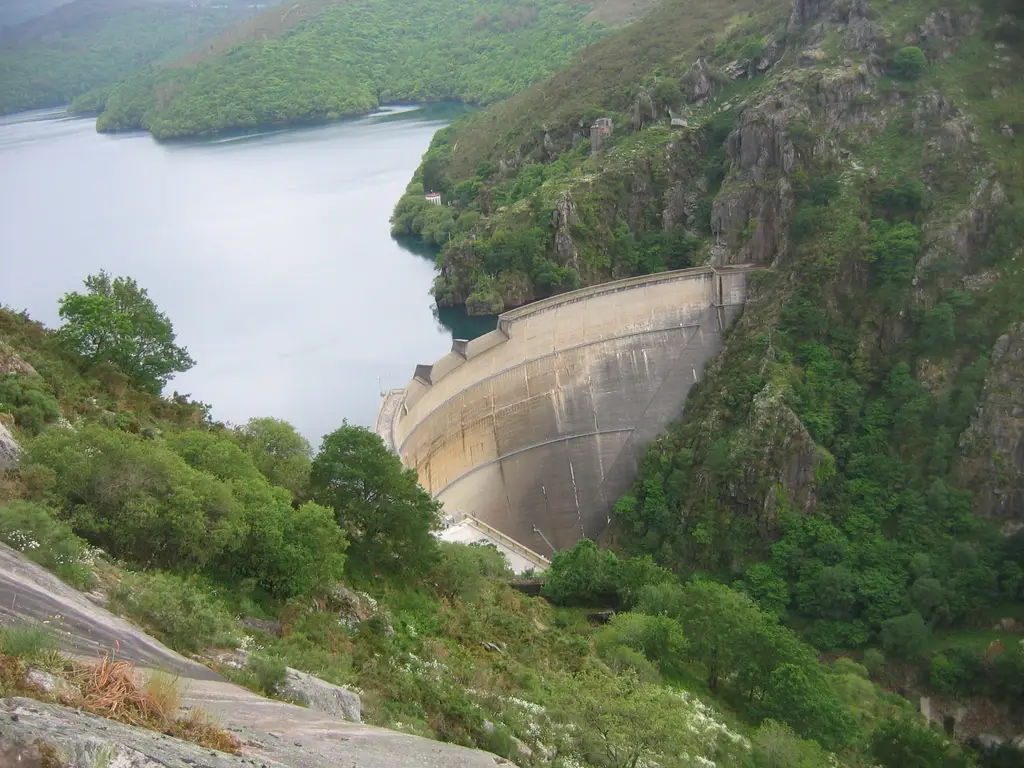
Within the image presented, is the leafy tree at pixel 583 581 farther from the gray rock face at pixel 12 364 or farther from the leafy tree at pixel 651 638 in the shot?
the gray rock face at pixel 12 364

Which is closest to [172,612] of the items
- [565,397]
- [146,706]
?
[146,706]

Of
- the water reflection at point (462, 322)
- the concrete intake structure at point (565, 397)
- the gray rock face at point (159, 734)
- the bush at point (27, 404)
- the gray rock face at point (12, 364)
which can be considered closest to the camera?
the gray rock face at point (159, 734)

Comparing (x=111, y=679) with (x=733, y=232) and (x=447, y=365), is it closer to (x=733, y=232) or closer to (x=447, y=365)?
(x=447, y=365)

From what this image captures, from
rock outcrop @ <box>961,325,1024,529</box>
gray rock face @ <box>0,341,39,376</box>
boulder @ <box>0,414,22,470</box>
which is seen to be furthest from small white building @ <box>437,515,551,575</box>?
boulder @ <box>0,414,22,470</box>

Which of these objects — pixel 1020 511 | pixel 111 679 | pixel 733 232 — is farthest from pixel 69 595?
pixel 733 232

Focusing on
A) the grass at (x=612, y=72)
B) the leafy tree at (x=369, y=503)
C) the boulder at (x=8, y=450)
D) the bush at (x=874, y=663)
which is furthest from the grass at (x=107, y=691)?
the grass at (x=612, y=72)

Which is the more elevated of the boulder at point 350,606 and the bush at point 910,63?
the bush at point 910,63
